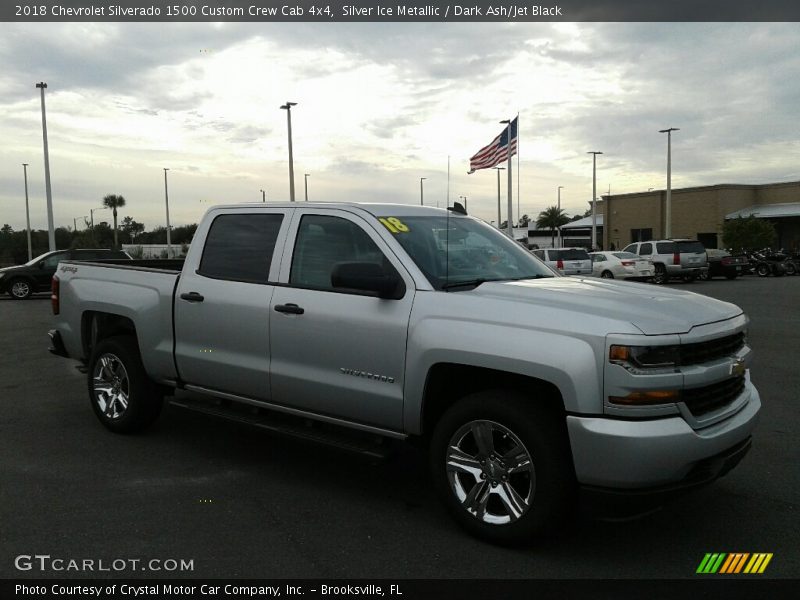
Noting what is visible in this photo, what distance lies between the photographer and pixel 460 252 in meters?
4.68

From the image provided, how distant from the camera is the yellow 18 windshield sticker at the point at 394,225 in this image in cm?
454

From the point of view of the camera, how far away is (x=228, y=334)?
198 inches

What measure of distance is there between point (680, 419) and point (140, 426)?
441cm

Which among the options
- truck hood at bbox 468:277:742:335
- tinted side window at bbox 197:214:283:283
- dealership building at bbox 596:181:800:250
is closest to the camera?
→ truck hood at bbox 468:277:742:335

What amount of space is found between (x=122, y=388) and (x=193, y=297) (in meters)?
1.33

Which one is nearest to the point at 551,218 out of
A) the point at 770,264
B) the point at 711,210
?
the point at 711,210

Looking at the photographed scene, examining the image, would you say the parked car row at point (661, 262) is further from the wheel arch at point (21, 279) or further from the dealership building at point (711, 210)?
the wheel arch at point (21, 279)

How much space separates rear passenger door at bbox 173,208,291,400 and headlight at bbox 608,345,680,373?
2.42 meters

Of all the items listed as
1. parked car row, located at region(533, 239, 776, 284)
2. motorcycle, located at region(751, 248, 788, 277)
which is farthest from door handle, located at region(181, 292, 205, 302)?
motorcycle, located at region(751, 248, 788, 277)

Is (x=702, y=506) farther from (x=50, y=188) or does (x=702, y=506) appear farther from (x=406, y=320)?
(x=50, y=188)

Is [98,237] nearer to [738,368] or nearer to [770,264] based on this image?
[770,264]

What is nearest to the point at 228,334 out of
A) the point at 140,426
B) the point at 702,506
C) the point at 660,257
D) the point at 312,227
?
the point at 312,227

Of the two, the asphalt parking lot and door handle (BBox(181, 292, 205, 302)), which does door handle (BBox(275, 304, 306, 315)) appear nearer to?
door handle (BBox(181, 292, 205, 302))

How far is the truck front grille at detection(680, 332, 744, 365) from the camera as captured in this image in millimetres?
3539
